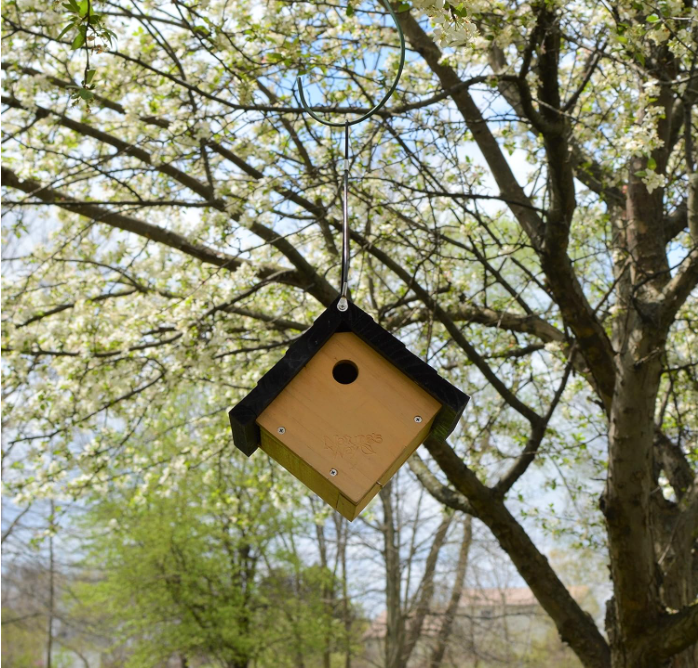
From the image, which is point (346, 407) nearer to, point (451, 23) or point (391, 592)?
point (451, 23)

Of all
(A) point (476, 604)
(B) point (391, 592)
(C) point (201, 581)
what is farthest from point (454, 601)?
(C) point (201, 581)

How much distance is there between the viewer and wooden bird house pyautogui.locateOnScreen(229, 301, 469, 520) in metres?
2.01

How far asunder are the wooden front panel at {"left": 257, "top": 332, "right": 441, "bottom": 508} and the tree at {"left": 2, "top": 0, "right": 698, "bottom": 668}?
1.44 m

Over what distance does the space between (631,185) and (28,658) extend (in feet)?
69.9

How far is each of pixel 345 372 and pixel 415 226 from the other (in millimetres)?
2664

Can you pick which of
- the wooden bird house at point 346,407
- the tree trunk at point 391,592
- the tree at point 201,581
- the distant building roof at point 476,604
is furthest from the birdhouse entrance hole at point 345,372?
the tree trunk at point 391,592

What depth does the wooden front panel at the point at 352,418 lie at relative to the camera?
2.01 metres

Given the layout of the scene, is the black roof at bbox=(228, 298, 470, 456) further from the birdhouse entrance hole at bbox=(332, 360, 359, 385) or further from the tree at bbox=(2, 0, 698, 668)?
the tree at bbox=(2, 0, 698, 668)

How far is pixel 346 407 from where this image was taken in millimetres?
2080

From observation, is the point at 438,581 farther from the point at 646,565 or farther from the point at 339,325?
the point at 339,325

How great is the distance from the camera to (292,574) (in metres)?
15.1

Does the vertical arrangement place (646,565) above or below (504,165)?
below

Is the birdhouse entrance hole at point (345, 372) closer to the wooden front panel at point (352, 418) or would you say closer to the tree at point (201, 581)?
the wooden front panel at point (352, 418)

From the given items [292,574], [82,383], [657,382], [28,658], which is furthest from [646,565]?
[28,658]
